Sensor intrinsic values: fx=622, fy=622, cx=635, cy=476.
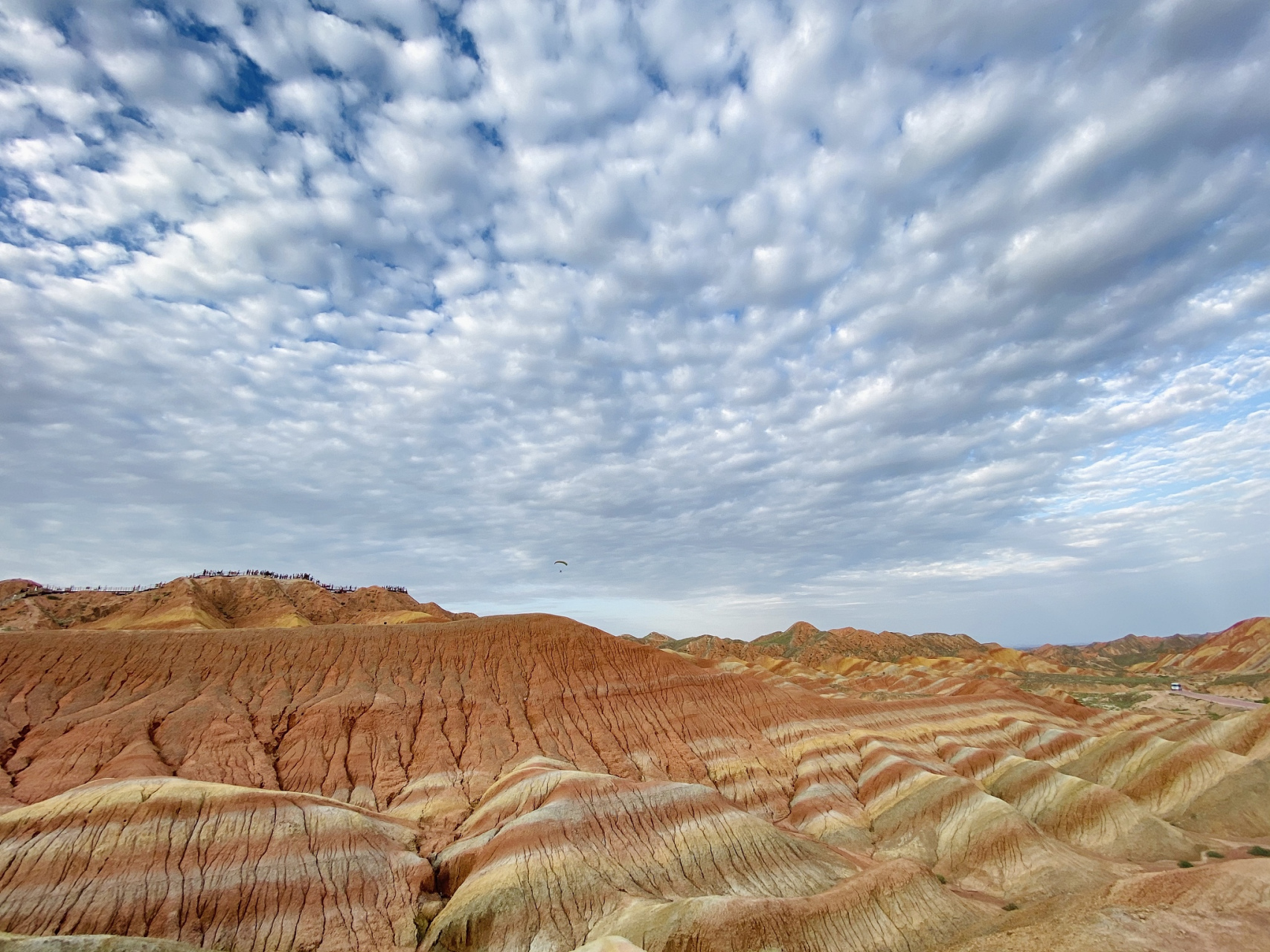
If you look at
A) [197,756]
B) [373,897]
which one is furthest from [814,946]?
[197,756]

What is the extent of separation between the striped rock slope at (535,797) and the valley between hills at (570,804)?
189 millimetres

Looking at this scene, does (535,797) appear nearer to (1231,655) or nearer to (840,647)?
(840,647)

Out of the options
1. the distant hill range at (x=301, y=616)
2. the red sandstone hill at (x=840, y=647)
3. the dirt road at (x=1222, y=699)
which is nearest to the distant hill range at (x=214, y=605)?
the distant hill range at (x=301, y=616)

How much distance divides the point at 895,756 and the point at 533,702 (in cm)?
3636

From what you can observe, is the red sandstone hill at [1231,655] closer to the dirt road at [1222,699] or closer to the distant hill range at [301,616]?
the distant hill range at [301,616]

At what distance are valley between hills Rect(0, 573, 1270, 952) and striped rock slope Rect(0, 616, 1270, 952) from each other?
0.19 meters

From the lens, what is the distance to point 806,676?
117 m

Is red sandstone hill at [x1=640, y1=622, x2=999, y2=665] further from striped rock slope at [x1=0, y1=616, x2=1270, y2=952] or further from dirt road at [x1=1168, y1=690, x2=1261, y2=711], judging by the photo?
striped rock slope at [x1=0, y1=616, x2=1270, y2=952]

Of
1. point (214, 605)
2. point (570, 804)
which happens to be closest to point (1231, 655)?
point (570, 804)

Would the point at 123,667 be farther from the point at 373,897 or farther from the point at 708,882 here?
the point at 708,882

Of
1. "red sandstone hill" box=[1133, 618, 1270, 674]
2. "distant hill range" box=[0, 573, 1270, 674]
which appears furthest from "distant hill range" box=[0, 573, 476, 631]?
"red sandstone hill" box=[1133, 618, 1270, 674]

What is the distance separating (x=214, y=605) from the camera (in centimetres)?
10894

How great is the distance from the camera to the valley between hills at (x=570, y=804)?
30.2m

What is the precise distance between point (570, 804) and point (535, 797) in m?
4.54
